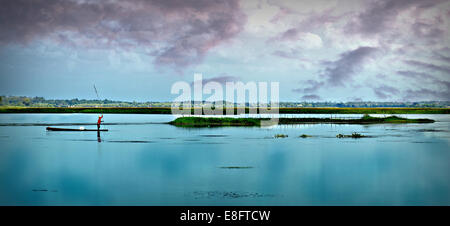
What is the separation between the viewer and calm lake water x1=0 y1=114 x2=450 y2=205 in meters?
17.2

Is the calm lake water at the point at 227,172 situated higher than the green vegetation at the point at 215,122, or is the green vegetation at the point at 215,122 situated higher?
the green vegetation at the point at 215,122

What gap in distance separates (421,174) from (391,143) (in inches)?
497

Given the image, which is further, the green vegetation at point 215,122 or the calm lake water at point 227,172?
the green vegetation at point 215,122

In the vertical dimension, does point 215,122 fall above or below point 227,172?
above

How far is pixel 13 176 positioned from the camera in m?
22.5

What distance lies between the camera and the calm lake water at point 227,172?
1725 cm

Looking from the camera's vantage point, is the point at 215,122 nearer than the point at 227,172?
No

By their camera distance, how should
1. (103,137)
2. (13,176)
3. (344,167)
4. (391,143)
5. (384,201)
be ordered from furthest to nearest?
1. (103,137)
2. (391,143)
3. (344,167)
4. (13,176)
5. (384,201)

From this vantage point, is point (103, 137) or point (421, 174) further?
point (103, 137)

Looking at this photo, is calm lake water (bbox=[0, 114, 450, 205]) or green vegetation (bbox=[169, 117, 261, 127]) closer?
calm lake water (bbox=[0, 114, 450, 205])

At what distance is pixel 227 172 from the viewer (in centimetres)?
2202

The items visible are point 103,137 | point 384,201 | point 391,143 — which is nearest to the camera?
point 384,201
